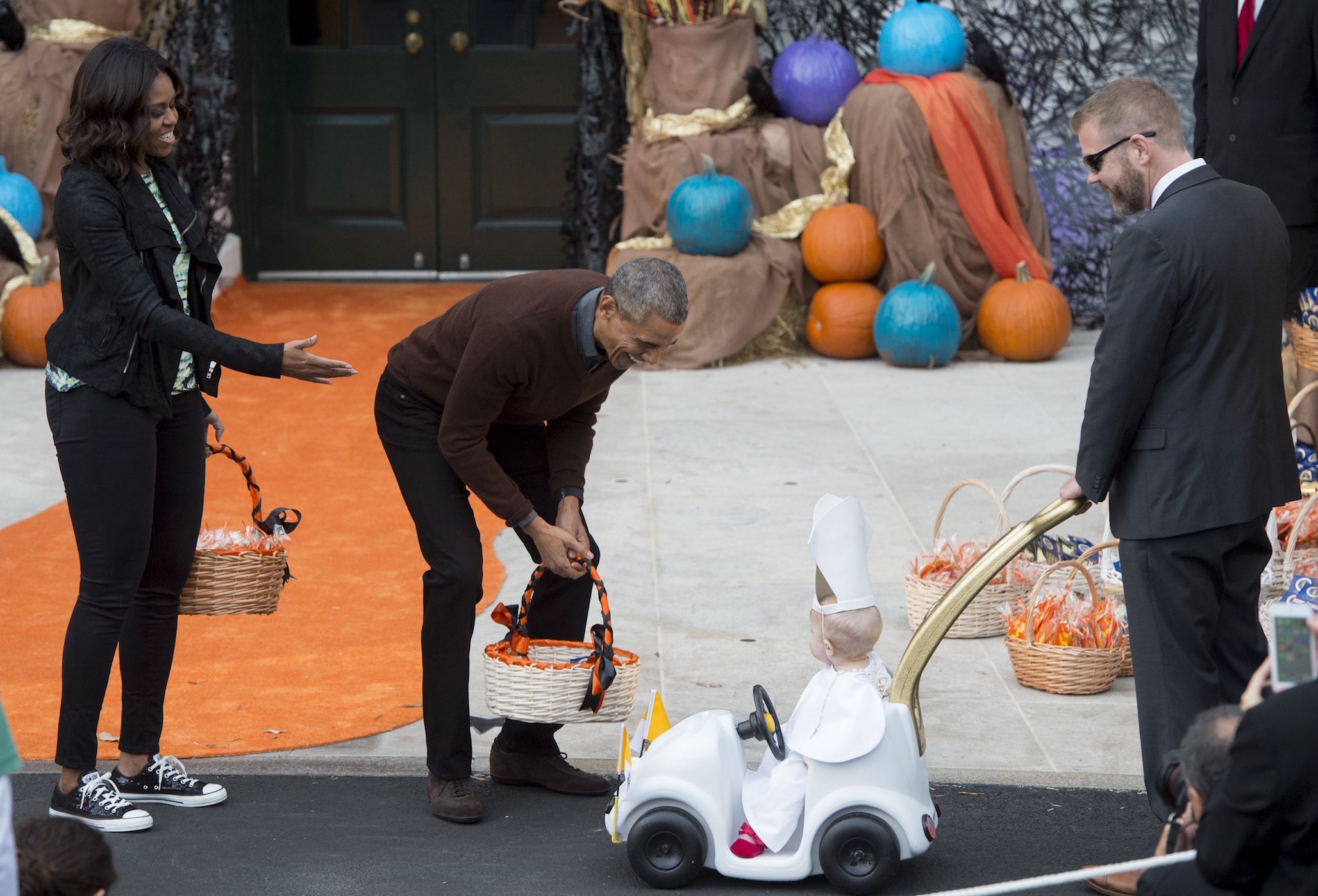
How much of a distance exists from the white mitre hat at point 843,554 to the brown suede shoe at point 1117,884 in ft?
2.45

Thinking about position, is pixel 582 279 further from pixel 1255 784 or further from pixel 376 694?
pixel 1255 784

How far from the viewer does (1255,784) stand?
2.04m

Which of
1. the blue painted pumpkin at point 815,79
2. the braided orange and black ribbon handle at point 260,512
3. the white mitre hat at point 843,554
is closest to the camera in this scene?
the white mitre hat at point 843,554

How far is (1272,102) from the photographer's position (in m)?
5.30

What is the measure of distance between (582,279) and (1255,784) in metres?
1.94

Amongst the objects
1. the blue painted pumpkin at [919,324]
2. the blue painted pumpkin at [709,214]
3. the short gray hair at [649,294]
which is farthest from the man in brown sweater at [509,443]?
the blue painted pumpkin at [919,324]

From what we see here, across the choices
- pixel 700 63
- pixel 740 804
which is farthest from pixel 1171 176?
pixel 700 63

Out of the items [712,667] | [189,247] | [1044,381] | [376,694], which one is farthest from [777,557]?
[1044,381]

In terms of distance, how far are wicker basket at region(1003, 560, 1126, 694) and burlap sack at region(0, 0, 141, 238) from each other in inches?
253

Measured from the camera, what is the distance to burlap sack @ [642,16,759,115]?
28.9ft

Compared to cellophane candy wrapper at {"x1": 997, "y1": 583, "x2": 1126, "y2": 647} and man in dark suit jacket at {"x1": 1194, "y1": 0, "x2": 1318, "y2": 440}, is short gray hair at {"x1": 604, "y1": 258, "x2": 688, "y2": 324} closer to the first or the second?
cellophane candy wrapper at {"x1": 997, "y1": 583, "x2": 1126, "y2": 647}

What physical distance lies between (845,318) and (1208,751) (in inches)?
266

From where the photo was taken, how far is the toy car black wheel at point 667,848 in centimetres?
316

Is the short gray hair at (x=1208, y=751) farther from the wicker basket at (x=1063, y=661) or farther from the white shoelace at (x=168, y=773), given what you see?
the white shoelace at (x=168, y=773)
